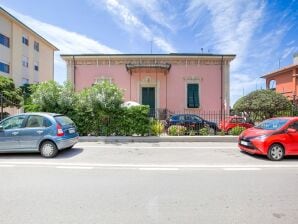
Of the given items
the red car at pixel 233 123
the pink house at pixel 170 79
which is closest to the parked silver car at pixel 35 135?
the red car at pixel 233 123

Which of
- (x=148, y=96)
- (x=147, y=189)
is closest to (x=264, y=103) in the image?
(x=148, y=96)

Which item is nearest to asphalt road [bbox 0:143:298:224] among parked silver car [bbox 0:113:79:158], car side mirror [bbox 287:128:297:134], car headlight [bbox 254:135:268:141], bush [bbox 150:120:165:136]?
parked silver car [bbox 0:113:79:158]

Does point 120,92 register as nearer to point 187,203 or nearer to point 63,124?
point 63,124

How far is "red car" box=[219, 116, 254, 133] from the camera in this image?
13.7 m

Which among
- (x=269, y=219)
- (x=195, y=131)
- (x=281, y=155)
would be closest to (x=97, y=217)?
(x=269, y=219)

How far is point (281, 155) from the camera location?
7.95 m

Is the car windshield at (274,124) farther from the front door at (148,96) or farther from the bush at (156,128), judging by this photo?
the front door at (148,96)

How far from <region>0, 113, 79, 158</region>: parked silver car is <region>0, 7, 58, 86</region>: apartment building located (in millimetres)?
22440

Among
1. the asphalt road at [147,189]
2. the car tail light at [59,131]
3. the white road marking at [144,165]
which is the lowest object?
the asphalt road at [147,189]

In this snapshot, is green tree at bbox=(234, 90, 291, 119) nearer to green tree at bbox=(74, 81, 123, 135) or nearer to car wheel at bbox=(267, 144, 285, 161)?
car wheel at bbox=(267, 144, 285, 161)

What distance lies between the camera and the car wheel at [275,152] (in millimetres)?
7914

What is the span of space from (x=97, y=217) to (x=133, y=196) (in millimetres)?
1033

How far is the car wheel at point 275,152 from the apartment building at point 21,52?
28.4 m

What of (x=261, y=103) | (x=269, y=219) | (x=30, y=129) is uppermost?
(x=261, y=103)
